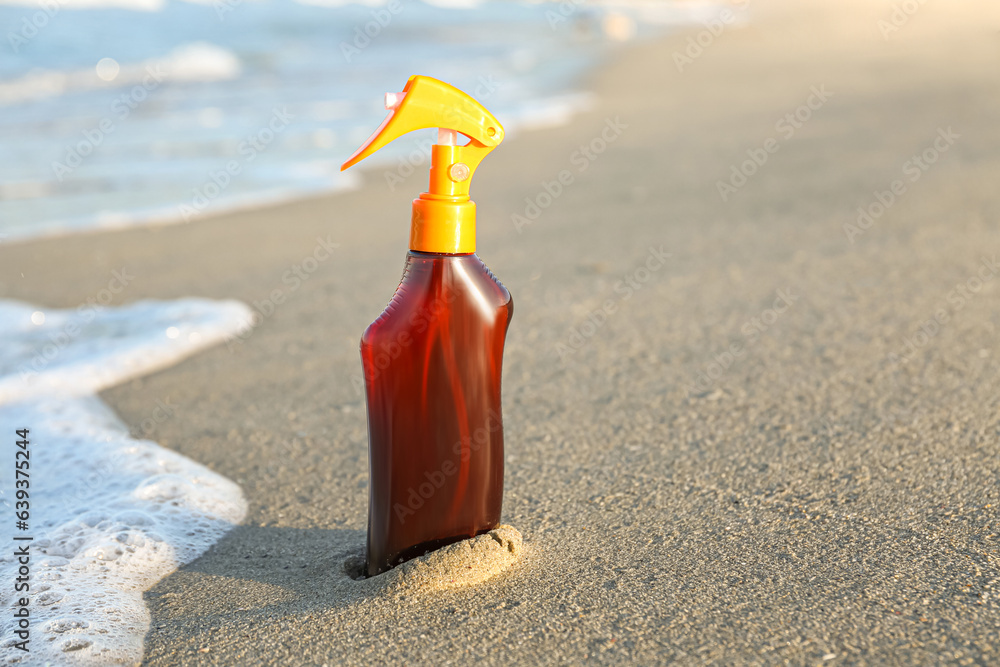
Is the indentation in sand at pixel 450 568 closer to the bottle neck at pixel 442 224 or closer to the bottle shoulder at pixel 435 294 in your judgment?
the bottle shoulder at pixel 435 294

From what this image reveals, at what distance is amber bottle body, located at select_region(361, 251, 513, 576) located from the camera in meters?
1.31

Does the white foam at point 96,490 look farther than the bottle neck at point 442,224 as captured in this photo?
Yes

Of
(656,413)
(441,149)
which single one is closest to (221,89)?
(656,413)

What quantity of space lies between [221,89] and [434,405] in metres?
12.1

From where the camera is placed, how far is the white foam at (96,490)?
56.9 inches

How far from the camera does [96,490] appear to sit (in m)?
1.97

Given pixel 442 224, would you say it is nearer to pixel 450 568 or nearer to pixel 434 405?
pixel 434 405

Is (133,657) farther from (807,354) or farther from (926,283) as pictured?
(926,283)

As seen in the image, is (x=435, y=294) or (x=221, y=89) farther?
(x=221, y=89)

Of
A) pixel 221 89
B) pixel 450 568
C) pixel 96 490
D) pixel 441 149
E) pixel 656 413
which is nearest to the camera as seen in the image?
pixel 441 149

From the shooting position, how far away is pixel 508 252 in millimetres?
3906

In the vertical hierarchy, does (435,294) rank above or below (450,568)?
above

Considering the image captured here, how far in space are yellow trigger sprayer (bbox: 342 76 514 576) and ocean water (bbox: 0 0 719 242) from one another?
4.10 meters

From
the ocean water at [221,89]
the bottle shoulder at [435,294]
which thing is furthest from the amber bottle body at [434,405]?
the ocean water at [221,89]
